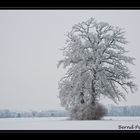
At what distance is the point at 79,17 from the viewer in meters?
5.54

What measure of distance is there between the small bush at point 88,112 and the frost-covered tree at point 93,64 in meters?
0.06

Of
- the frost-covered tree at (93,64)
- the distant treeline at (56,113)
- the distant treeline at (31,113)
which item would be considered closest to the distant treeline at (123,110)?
the distant treeline at (56,113)

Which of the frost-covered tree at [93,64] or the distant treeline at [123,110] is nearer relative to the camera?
the distant treeline at [123,110]

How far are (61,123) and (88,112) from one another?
36cm

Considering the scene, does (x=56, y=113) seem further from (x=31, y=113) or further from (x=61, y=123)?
(x=31, y=113)

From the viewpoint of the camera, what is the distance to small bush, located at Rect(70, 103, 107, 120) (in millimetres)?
5471

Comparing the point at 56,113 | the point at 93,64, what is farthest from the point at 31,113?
the point at 93,64

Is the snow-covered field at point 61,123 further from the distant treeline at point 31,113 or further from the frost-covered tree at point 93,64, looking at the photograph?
the frost-covered tree at point 93,64

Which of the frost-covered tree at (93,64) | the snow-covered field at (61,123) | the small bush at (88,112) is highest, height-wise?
the frost-covered tree at (93,64)

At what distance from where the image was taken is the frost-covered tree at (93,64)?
218 inches

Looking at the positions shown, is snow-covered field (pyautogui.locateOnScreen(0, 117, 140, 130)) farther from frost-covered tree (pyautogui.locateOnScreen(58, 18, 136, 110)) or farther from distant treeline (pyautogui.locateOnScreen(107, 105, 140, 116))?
frost-covered tree (pyautogui.locateOnScreen(58, 18, 136, 110))

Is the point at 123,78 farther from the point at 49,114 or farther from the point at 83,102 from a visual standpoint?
the point at 49,114
